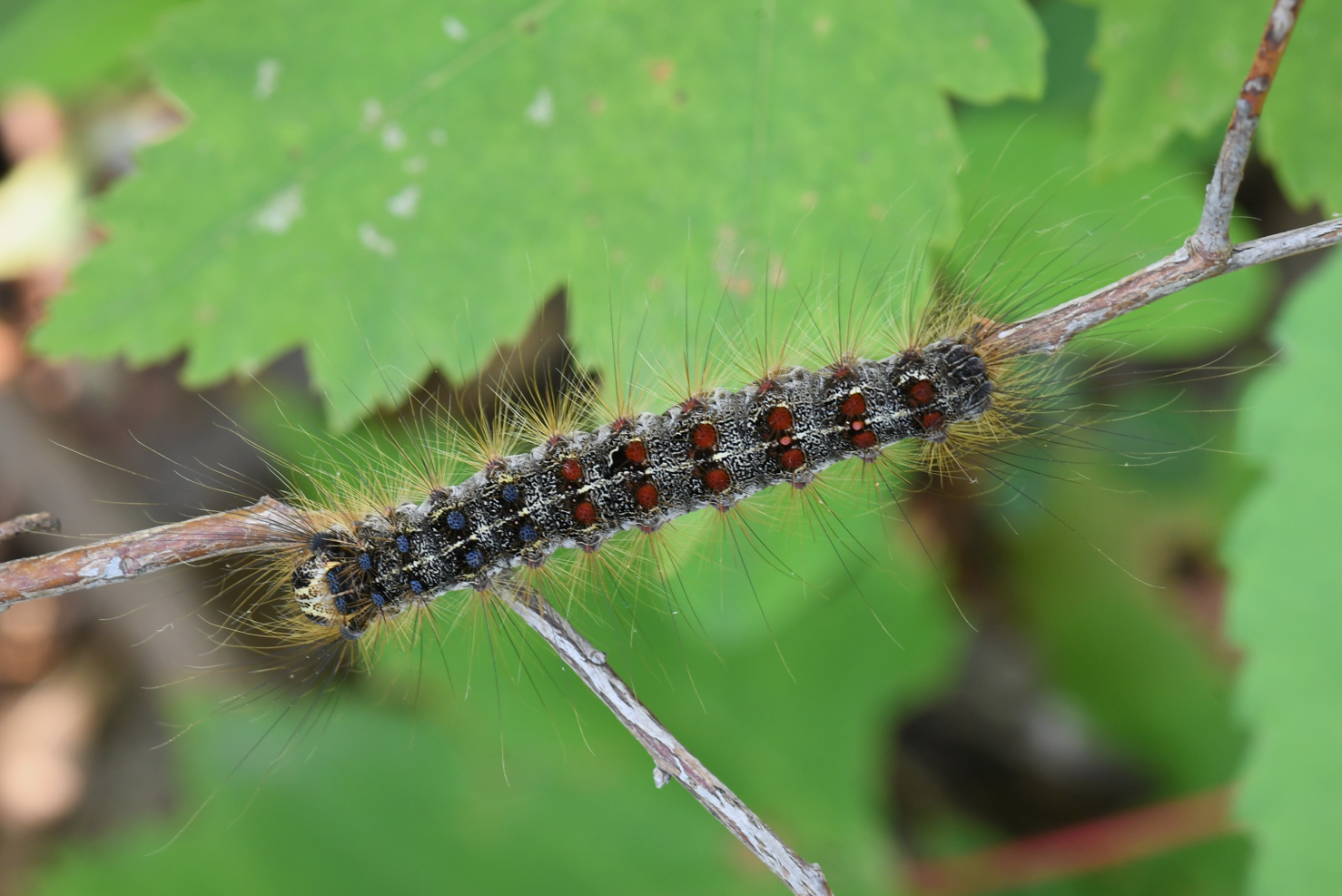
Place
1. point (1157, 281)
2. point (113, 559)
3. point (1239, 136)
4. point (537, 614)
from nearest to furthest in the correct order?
point (1239, 136) < point (1157, 281) < point (113, 559) < point (537, 614)

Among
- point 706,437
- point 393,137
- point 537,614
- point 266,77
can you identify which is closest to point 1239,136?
point 706,437

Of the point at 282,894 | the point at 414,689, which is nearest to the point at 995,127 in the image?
the point at 414,689

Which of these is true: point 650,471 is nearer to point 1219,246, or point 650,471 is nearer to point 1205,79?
point 1219,246

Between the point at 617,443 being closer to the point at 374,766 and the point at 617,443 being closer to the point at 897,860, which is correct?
the point at 374,766

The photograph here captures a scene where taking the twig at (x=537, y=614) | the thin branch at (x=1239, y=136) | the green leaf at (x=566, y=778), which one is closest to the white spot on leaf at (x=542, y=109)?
the twig at (x=537, y=614)

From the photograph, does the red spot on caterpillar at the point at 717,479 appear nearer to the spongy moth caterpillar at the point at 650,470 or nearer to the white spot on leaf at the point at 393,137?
the spongy moth caterpillar at the point at 650,470

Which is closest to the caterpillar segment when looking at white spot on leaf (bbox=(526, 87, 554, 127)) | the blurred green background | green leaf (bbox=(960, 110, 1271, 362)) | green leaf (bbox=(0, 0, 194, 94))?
the blurred green background

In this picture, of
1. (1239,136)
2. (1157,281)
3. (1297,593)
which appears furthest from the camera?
(1297,593)

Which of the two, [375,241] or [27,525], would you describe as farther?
[375,241]
